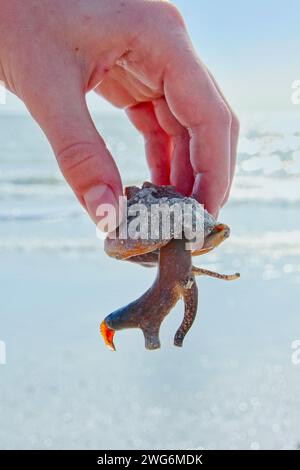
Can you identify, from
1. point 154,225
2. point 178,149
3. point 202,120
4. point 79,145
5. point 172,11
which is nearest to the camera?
point 79,145

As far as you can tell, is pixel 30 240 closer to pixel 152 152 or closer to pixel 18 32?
pixel 152 152

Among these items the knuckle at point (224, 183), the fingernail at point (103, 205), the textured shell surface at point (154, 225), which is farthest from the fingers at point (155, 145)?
the fingernail at point (103, 205)

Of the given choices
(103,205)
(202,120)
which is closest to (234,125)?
(202,120)

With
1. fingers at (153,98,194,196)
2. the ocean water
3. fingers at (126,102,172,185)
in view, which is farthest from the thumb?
the ocean water

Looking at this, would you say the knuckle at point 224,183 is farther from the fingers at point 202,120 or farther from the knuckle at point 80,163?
the knuckle at point 80,163

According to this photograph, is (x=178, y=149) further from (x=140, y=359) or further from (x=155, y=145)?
(x=140, y=359)
